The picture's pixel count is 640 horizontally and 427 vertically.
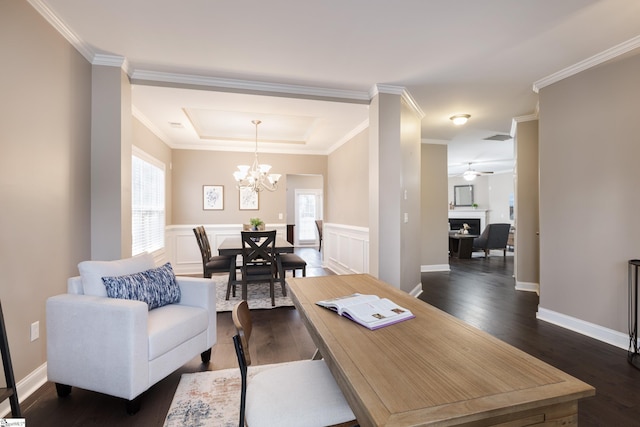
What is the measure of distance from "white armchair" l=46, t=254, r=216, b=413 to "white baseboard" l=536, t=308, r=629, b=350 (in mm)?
3693

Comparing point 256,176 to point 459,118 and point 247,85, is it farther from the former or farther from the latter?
point 459,118

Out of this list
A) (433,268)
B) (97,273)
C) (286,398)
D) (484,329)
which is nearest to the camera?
(286,398)

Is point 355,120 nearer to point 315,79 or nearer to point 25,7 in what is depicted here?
point 315,79

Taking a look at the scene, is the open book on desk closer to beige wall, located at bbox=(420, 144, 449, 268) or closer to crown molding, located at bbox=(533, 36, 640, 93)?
crown molding, located at bbox=(533, 36, 640, 93)

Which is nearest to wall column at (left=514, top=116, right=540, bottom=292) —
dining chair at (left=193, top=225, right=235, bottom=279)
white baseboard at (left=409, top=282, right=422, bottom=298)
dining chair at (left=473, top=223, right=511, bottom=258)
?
white baseboard at (left=409, top=282, right=422, bottom=298)

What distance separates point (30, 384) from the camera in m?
2.09

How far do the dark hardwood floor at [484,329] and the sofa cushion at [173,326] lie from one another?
10.5 inches

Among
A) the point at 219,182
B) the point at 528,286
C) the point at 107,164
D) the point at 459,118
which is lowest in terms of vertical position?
the point at 528,286

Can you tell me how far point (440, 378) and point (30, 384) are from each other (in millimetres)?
2656

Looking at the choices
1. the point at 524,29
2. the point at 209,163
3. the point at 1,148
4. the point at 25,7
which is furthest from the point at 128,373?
the point at 209,163

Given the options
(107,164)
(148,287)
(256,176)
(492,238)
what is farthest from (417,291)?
(492,238)

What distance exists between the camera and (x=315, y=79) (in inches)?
136

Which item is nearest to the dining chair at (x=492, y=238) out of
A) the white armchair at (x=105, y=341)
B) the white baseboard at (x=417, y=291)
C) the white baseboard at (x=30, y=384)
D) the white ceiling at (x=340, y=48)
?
the white ceiling at (x=340, y=48)

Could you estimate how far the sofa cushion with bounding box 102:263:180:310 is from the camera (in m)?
2.08
